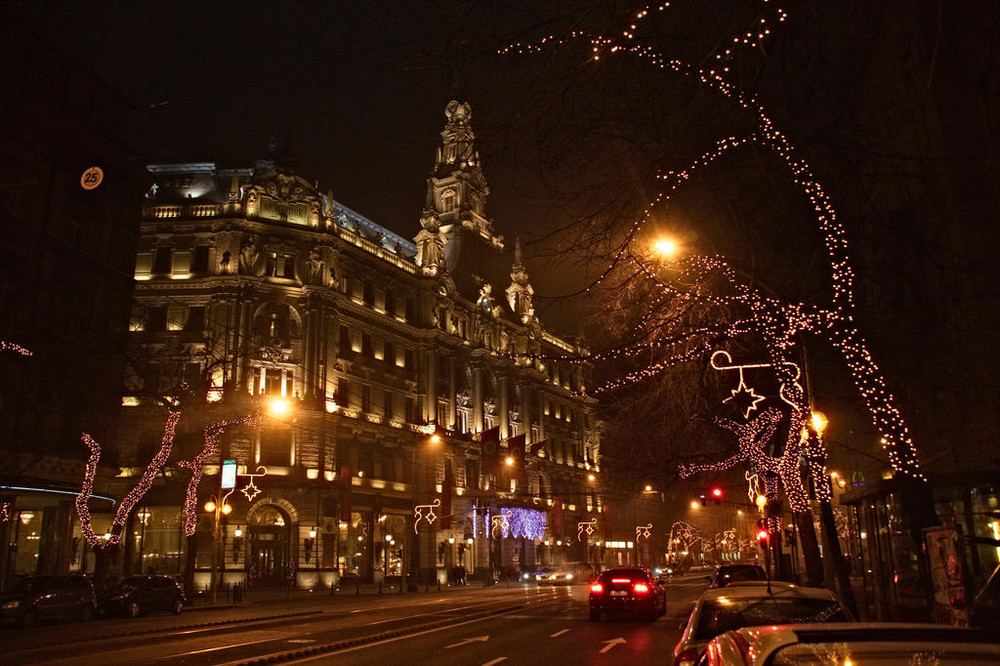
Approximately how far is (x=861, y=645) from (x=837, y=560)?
13553 millimetres

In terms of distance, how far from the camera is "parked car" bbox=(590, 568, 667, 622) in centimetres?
2270

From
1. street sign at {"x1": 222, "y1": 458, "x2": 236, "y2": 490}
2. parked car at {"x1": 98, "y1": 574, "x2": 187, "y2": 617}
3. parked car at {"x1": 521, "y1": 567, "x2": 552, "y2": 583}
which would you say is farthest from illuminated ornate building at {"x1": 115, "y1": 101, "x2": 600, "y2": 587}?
parked car at {"x1": 98, "y1": 574, "x2": 187, "y2": 617}

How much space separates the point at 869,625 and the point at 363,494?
2114 inches

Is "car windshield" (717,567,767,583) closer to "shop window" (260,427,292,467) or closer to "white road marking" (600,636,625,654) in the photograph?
"white road marking" (600,636,625,654)

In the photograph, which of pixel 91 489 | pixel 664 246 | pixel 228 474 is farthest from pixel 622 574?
pixel 91 489

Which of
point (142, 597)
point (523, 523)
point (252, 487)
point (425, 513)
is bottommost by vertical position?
point (142, 597)

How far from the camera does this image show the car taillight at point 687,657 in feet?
26.5

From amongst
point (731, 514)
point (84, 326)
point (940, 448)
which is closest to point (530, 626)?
point (940, 448)

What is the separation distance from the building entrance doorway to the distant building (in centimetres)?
1214

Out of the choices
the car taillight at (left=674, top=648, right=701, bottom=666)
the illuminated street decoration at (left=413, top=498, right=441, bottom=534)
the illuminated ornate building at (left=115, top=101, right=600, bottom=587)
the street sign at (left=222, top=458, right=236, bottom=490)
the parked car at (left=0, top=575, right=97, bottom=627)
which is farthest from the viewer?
the illuminated street decoration at (left=413, top=498, right=441, bottom=534)

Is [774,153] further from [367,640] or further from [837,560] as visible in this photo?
[367,640]

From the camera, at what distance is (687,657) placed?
818 centimetres

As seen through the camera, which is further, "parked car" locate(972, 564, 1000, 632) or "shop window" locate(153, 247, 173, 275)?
"shop window" locate(153, 247, 173, 275)

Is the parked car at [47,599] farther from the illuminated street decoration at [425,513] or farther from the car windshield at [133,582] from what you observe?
the illuminated street decoration at [425,513]
